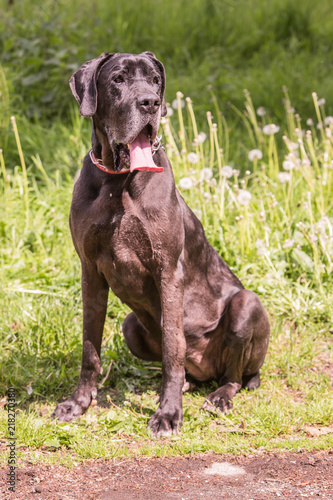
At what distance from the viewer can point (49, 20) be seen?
8.09m

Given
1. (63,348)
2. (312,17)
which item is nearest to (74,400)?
(63,348)

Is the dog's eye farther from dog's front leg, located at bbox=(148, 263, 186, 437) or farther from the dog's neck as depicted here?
dog's front leg, located at bbox=(148, 263, 186, 437)

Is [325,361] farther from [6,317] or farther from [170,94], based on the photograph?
[170,94]

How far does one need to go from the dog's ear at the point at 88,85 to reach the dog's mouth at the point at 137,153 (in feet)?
0.75

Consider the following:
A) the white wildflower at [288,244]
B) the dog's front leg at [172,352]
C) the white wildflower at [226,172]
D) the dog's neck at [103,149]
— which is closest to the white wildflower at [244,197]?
the white wildflower at [226,172]

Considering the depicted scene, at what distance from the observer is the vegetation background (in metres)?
3.50

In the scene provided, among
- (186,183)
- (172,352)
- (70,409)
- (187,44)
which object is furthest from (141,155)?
(187,44)

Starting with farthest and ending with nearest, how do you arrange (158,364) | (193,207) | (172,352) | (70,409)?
(193,207) < (158,364) < (70,409) < (172,352)

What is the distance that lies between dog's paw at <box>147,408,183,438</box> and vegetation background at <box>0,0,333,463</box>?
2.3 inches

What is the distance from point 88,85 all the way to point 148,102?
1.29 feet

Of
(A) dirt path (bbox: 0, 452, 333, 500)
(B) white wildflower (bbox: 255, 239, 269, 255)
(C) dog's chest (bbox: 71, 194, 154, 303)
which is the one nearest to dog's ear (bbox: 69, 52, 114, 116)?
(C) dog's chest (bbox: 71, 194, 154, 303)

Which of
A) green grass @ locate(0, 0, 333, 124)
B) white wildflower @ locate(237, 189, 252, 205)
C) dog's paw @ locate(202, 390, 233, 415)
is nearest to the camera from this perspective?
dog's paw @ locate(202, 390, 233, 415)

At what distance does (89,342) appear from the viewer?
3.65 metres

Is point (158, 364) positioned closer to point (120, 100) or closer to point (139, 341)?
point (139, 341)
